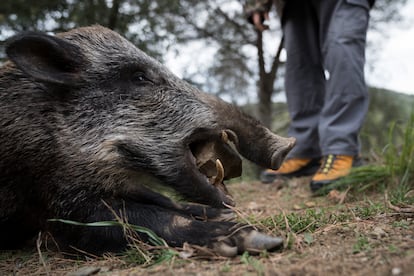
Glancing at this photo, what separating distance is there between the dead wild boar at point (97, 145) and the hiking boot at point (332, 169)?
131cm

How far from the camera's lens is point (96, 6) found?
4438 millimetres

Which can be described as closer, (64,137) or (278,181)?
(64,137)

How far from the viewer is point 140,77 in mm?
2451

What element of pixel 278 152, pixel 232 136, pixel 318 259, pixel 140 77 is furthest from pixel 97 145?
pixel 318 259

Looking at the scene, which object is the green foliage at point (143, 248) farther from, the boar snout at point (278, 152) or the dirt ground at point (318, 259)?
the boar snout at point (278, 152)

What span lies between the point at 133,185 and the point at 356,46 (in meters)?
2.28

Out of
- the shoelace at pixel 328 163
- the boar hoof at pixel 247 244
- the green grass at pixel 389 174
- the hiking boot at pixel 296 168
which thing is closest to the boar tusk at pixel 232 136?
the boar hoof at pixel 247 244

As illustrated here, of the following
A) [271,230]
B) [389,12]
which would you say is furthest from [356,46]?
[389,12]

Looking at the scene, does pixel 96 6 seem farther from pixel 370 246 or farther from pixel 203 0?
pixel 370 246

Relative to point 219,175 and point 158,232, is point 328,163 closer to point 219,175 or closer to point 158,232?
point 219,175

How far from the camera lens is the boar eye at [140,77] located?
244 cm

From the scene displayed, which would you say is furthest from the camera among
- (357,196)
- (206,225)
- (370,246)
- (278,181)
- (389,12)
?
(389,12)

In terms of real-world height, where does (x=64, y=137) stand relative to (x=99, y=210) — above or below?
above

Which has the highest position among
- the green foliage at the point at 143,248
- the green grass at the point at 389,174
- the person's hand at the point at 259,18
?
the person's hand at the point at 259,18
